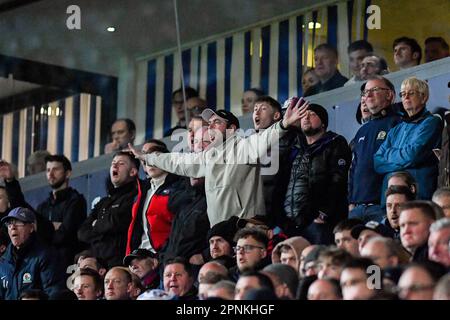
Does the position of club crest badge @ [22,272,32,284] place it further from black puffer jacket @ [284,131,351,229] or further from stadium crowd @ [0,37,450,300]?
black puffer jacket @ [284,131,351,229]

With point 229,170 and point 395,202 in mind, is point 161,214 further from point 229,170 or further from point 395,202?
point 395,202

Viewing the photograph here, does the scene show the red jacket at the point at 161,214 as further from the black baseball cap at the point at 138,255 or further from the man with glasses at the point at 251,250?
the man with glasses at the point at 251,250

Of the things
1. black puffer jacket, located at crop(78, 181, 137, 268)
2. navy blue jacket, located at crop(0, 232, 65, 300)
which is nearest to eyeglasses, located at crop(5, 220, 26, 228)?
navy blue jacket, located at crop(0, 232, 65, 300)

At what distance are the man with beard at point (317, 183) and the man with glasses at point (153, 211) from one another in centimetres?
103

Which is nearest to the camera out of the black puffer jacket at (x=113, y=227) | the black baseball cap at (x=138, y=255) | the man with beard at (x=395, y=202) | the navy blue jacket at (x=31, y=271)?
the man with beard at (x=395, y=202)

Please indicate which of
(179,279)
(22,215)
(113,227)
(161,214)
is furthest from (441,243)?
(22,215)

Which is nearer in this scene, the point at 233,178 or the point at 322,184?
the point at 322,184

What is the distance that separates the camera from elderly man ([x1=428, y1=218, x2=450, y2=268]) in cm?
561

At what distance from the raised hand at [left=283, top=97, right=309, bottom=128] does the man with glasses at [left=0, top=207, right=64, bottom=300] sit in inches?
89.8

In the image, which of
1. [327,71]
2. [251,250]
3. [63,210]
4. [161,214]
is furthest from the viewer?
[63,210]

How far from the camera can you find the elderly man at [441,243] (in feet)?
18.4

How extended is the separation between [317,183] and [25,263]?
240cm

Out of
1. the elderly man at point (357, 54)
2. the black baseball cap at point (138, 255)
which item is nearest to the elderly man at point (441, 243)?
the black baseball cap at point (138, 255)

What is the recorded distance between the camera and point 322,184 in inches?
297
